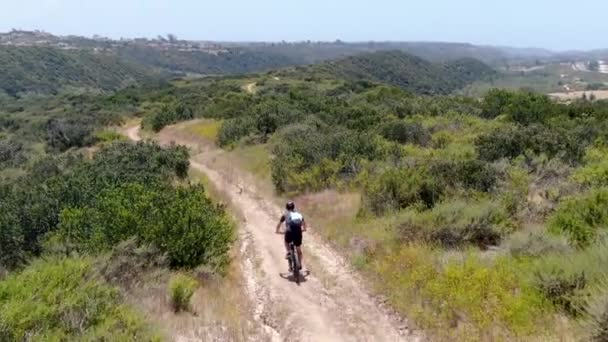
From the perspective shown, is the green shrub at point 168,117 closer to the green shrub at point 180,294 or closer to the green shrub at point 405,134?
the green shrub at point 405,134

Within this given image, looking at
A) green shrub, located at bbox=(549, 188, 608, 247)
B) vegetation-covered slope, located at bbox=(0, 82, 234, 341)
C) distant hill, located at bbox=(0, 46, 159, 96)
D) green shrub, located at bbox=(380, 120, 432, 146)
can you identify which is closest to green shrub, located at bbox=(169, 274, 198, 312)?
vegetation-covered slope, located at bbox=(0, 82, 234, 341)

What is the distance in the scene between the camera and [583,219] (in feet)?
34.3

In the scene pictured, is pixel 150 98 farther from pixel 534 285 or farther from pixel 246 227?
pixel 534 285

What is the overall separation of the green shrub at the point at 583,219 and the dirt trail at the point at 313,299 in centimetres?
359

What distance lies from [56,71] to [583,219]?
173 m

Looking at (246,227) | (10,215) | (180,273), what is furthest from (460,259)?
(10,215)

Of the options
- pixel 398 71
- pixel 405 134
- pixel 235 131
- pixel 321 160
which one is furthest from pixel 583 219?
pixel 398 71

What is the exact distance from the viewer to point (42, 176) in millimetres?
23641

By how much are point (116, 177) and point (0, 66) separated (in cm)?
15343

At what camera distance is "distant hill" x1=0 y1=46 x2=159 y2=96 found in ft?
478

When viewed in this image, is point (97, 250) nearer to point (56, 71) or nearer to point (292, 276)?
point (292, 276)

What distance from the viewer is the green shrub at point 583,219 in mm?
9969

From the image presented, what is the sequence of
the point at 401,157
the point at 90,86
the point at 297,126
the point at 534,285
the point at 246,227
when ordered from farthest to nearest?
the point at 90,86 < the point at 297,126 < the point at 401,157 < the point at 246,227 < the point at 534,285

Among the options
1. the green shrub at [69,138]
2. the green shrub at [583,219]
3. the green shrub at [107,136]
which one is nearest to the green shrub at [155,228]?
the green shrub at [583,219]
